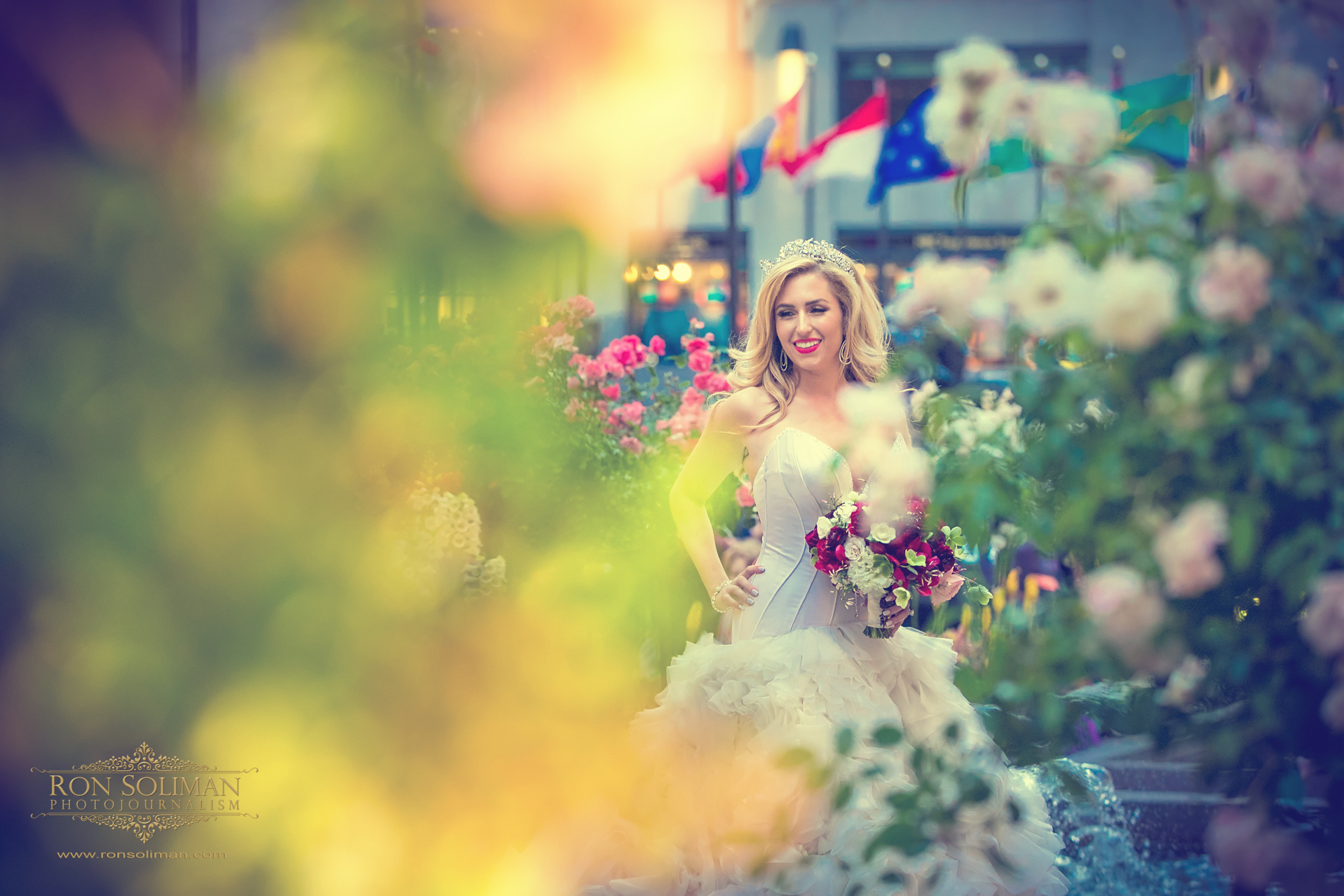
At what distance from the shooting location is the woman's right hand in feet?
9.34

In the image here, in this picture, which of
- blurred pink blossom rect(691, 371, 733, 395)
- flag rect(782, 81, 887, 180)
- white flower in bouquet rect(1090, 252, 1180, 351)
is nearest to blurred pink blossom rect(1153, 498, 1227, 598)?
white flower in bouquet rect(1090, 252, 1180, 351)

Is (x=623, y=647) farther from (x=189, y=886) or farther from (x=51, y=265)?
(x=51, y=265)

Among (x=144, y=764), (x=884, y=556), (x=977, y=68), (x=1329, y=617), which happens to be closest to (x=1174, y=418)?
(x=1329, y=617)

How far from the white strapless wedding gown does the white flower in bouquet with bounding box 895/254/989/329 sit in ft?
3.76

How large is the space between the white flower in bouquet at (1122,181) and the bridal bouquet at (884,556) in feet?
4.63

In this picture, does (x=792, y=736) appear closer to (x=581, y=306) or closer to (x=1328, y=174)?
(x=1328, y=174)

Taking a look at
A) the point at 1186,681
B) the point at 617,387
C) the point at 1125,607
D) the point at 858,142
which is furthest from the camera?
the point at 858,142

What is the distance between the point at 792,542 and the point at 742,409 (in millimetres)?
490

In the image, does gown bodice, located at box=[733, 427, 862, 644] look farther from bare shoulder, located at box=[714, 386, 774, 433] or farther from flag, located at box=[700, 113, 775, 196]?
flag, located at box=[700, 113, 775, 196]

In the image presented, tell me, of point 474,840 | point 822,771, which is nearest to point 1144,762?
point 474,840

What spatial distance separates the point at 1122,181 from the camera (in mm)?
1244

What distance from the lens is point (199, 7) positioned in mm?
2865

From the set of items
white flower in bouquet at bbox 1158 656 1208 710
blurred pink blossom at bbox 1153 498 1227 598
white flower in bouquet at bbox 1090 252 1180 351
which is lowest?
white flower in bouquet at bbox 1158 656 1208 710

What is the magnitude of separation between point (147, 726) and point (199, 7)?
1998 millimetres
